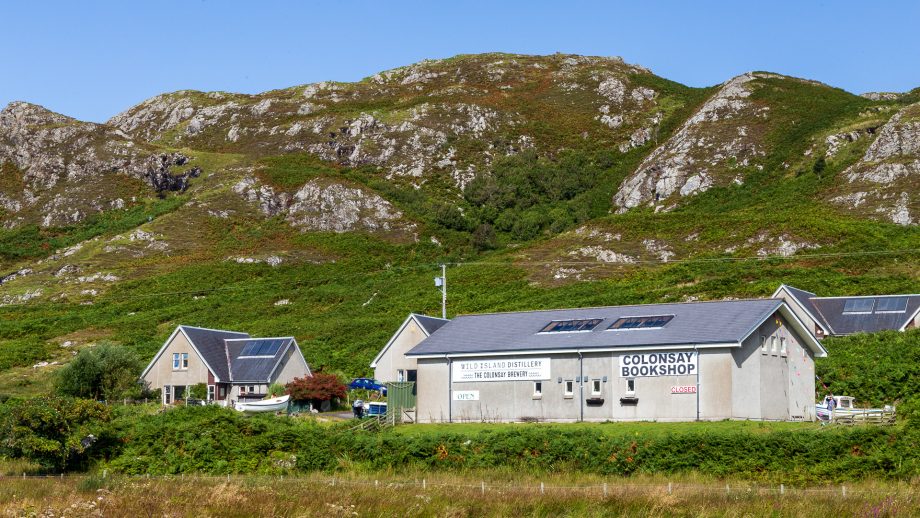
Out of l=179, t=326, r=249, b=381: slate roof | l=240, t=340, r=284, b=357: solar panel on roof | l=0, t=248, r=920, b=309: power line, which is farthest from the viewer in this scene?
l=0, t=248, r=920, b=309: power line

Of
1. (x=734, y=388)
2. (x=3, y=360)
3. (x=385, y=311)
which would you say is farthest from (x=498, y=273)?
(x=734, y=388)

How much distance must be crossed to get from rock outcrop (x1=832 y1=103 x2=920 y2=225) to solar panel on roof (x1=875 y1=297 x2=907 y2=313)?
39871 mm

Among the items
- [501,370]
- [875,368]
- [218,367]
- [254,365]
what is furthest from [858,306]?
[218,367]

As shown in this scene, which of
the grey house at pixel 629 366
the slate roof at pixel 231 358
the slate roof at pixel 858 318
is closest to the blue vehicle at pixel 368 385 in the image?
the slate roof at pixel 231 358

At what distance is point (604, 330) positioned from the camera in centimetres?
4959

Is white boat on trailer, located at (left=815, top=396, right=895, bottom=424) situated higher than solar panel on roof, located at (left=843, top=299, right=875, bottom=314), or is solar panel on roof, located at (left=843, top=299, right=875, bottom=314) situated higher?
solar panel on roof, located at (left=843, top=299, right=875, bottom=314)

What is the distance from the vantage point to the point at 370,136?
17225 centimetres

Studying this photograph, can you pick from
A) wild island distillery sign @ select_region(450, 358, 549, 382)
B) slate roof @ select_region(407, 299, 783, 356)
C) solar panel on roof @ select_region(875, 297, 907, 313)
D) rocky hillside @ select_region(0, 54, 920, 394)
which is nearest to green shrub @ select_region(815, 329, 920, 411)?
solar panel on roof @ select_region(875, 297, 907, 313)

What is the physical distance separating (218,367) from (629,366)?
2920cm

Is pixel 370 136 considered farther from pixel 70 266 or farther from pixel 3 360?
pixel 3 360

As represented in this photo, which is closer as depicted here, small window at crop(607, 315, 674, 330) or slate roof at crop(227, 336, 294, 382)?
small window at crop(607, 315, 674, 330)

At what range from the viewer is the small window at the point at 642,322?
4872 cm

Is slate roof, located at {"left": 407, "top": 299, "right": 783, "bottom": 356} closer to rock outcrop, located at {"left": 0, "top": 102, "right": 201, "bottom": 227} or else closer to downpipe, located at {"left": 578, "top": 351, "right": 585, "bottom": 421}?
downpipe, located at {"left": 578, "top": 351, "right": 585, "bottom": 421}

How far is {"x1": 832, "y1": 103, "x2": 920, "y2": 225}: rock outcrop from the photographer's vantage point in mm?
109250
